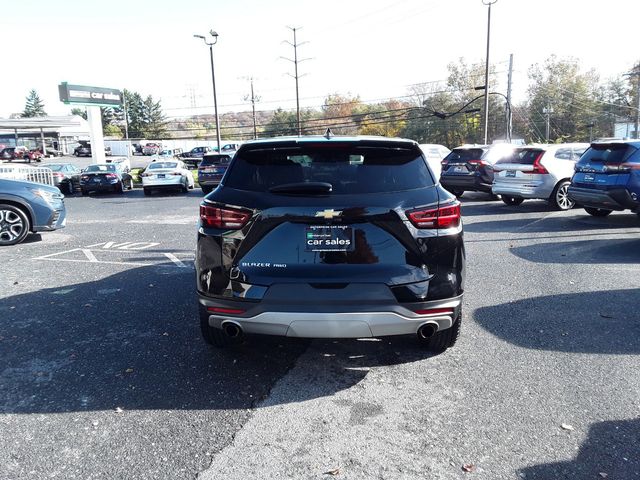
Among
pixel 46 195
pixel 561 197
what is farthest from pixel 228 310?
pixel 561 197

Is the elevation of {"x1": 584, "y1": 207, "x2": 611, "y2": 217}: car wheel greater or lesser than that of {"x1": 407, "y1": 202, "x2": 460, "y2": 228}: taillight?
lesser

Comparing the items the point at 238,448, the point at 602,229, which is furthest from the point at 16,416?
the point at 602,229

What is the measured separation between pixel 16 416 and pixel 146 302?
248 centimetres

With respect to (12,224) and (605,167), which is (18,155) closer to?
(12,224)

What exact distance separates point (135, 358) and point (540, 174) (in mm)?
11358

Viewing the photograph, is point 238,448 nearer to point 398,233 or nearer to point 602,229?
point 398,233

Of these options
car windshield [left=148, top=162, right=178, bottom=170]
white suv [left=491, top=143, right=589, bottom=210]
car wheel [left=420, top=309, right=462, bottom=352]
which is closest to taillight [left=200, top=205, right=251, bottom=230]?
car wheel [left=420, top=309, right=462, bottom=352]

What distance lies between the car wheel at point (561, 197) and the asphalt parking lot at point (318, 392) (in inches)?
269

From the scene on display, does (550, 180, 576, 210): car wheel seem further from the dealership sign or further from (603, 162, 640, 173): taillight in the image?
the dealership sign

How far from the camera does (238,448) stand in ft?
9.42

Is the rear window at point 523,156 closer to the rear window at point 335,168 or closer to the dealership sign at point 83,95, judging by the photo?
the rear window at point 335,168

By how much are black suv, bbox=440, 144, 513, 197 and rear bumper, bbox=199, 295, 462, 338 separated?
40.7 feet

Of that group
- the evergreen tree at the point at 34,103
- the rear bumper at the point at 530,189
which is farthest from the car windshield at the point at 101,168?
the evergreen tree at the point at 34,103

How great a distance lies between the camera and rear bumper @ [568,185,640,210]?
9281mm
